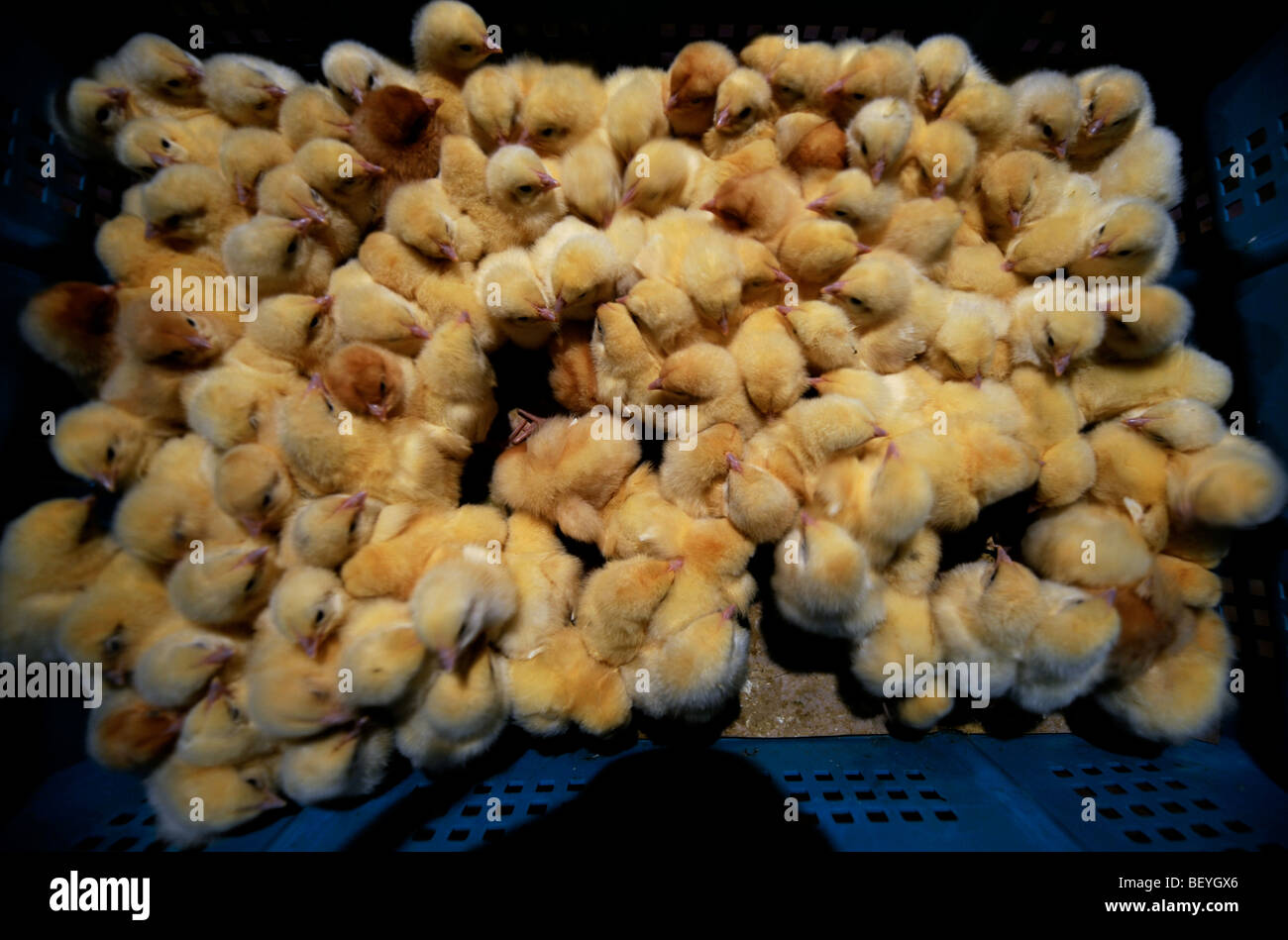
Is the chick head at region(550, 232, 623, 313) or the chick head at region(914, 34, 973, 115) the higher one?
the chick head at region(914, 34, 973, 115)

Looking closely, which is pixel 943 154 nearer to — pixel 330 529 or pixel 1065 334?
pixel 1065 334

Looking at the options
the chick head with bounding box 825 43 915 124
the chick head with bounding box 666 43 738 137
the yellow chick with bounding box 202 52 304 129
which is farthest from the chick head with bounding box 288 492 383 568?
the chick head with bounding box 825 43 915 124

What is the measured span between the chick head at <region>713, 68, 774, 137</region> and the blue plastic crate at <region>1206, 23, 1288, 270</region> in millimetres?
1610

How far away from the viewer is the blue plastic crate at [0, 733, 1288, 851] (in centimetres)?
167

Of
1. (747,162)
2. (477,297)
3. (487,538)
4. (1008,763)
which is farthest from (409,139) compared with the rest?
(1008,763)

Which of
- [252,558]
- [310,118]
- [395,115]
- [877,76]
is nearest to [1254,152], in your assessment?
[877,76]

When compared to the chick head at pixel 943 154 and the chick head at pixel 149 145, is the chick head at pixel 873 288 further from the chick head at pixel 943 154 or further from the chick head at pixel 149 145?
the chick head at pixel 149 145

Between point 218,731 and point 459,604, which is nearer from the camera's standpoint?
point 459,604

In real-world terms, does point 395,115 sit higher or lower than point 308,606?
higher

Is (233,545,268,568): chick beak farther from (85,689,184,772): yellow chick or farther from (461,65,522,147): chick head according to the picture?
(461,65,522,147): chick head

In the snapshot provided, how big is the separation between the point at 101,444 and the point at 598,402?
54.6 inches

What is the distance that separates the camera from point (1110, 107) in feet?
6.08

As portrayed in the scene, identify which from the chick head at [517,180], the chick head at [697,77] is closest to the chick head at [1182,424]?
the chick head at [697,77]
